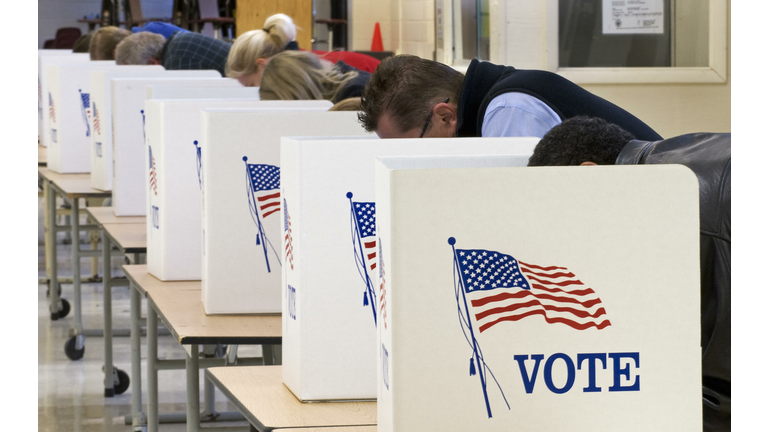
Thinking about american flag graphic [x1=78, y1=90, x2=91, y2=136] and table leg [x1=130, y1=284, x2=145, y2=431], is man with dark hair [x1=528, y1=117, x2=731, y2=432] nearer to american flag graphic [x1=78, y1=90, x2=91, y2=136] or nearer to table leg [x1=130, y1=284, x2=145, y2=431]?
table leg [x1=130, y1=284, x2=145, y2=431]

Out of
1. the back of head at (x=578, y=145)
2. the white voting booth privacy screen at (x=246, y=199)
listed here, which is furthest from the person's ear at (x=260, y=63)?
the back of head at (x=578, y=145)

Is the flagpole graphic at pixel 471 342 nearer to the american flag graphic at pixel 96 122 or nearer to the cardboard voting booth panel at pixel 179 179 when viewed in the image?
the cardboard voting booth panel at pixel 179 179

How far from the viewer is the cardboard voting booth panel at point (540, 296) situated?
0.89 meters

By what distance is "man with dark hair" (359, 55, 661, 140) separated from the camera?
1.84m

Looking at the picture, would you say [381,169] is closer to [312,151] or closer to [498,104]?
[312,151]

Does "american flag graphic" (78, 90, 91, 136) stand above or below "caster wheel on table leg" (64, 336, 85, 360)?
above

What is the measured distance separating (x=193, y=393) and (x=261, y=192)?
0.48 metres

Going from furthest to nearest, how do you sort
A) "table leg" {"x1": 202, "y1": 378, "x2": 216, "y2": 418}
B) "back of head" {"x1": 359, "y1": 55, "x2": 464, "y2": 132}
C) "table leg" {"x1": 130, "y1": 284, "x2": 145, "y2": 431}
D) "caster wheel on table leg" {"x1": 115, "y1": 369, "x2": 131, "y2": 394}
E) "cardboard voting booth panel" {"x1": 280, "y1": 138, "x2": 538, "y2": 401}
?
"caster wheel on table leg" {"x1": 115, "y1": 369, "x2": 131, "y2": 394} → "table leg" {"x1": 202, "y1": 378, "x2": 216, "y2": 418} → "table leg" {"x1": 130, "y1": 284, "x2": 145, "y2": 431} → "back of head" {"x1": 359, "y1": 55, "x2": 464, "y2": 132} → "cardboard voting booth panel" {"x1": 280, "y1": 138, "x2": 538, "y2": 401}

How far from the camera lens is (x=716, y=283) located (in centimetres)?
109

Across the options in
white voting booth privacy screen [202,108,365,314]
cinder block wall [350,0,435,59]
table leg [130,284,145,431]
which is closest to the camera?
white voting booth privacy screen [202,108,365,314]

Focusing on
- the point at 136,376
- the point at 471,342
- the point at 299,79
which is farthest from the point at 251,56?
the point at 471,342

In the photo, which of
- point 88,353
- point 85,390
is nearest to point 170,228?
point 85,390

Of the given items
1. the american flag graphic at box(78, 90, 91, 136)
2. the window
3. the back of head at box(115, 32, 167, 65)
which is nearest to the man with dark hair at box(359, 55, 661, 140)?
the window

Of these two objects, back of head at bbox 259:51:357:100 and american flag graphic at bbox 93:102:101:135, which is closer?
back of head at bbox 259:51:357:100
